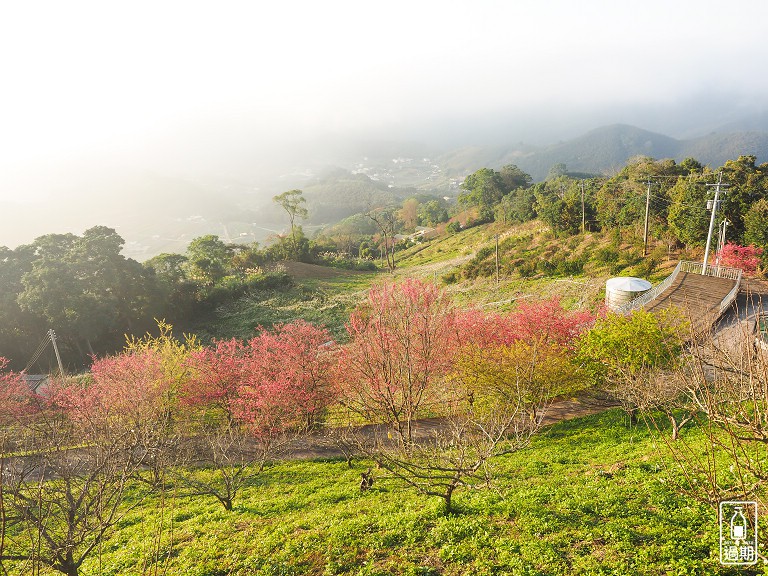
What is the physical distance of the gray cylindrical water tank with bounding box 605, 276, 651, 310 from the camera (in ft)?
91.9

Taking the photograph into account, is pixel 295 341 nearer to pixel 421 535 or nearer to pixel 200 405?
pixel 200 405

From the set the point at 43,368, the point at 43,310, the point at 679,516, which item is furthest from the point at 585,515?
the point at 43,368

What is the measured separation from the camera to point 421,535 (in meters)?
9.33

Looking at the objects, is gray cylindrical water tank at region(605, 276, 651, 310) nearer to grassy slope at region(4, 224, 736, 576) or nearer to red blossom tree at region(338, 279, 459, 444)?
grassy slope at region(4, 224, 736, 576)

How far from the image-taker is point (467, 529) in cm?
932

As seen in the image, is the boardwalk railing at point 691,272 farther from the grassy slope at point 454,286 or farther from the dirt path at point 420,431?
the dirt path at point 420,431

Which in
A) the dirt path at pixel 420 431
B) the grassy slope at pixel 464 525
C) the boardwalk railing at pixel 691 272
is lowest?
the dirt path at pixel 420 431

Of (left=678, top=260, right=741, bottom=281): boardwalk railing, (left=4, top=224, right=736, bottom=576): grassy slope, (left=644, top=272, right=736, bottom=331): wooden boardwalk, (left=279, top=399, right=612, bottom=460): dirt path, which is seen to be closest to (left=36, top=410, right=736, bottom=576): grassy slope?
(left=4, top=224, right=736, bottom=576): grassy slope

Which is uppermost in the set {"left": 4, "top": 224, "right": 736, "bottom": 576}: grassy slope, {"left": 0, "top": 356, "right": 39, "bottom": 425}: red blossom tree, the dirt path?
{"left": 4, "top": 224, "right": 736, "bottom": 576}: grassy slope

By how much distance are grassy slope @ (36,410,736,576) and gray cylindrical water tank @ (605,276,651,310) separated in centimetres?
1619

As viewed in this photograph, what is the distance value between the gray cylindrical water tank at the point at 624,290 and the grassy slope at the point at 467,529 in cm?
1619

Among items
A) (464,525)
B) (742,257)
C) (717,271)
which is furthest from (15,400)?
(742,257)

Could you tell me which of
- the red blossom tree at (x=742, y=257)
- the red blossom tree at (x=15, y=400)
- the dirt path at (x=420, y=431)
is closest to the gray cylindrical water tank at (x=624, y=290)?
the red blossom tree at (x=742, y=257)

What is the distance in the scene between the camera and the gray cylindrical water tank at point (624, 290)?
28016 millimetres
